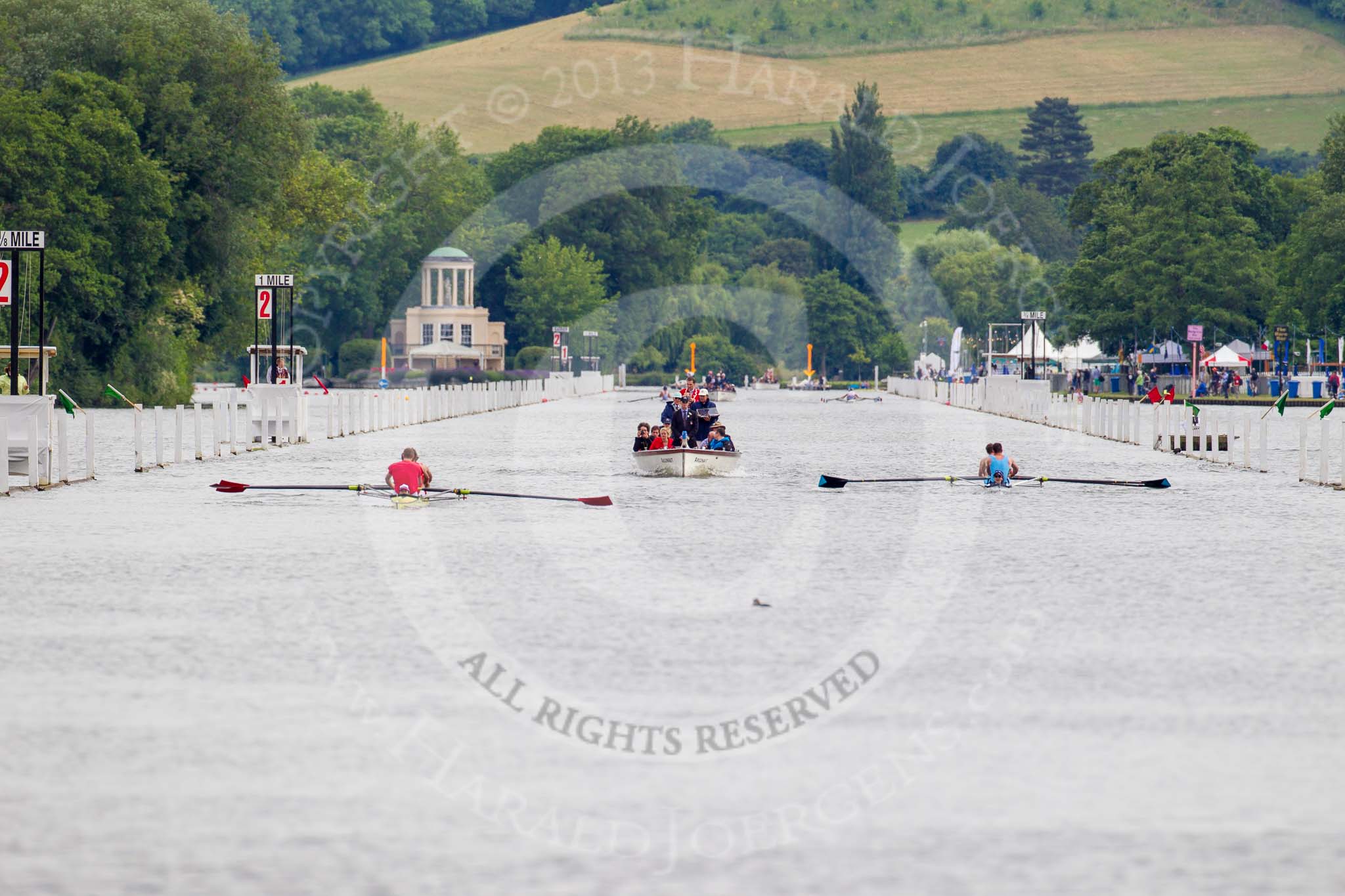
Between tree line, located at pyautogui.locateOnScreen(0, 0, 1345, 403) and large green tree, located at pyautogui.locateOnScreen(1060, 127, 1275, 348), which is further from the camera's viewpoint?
large green tree, located at pyautogui.locateOnScreen(1060, 127, 1275, 348)

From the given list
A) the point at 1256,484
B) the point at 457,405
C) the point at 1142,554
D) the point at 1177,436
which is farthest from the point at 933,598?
the point at 457,405

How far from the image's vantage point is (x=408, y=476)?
28.2 meters

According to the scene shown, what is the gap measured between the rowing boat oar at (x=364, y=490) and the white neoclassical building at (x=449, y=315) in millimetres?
141689

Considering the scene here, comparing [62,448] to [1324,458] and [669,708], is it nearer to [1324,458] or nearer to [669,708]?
[1324,458]

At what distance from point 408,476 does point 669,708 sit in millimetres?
17250

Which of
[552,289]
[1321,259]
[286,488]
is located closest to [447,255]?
[552,289]

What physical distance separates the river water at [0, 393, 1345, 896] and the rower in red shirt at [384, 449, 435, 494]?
3594mm

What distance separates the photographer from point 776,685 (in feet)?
40.0

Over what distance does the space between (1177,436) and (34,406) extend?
2620 cm

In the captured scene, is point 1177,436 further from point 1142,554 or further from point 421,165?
point 421,165

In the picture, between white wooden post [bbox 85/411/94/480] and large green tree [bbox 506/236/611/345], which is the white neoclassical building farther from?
white wooden post [bbox 85/411/94/480]

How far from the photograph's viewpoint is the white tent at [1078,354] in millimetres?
146375

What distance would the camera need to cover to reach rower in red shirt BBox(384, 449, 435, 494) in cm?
2811

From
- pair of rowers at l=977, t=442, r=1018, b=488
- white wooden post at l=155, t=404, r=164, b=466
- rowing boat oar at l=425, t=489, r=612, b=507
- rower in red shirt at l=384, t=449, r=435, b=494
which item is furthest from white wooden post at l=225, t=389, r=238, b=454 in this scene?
pair of rowers at l=977, t=442, r=1018, b=488
